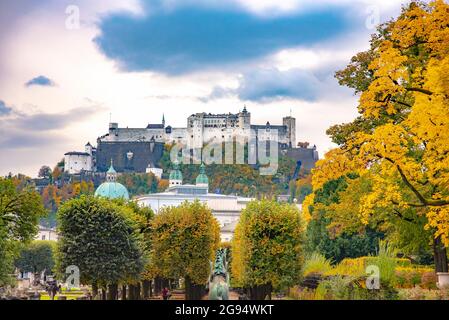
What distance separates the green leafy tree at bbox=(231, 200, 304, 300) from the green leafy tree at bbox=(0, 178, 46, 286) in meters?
10.6

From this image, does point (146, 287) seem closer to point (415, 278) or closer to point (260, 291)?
point (260, 291)

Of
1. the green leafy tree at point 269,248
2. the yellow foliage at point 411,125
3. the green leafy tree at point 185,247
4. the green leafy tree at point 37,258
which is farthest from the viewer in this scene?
the green leafy tree at point 37,258

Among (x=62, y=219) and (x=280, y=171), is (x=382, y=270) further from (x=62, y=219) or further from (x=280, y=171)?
(x=280, y=171)

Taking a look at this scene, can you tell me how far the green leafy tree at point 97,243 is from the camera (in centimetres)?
3984

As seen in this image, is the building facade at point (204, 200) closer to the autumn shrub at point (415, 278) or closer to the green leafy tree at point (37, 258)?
the green leafy tree at point (37, 258)

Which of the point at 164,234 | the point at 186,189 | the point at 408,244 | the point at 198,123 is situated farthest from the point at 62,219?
the point at 198,123

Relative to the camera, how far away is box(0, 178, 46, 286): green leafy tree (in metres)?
41.2

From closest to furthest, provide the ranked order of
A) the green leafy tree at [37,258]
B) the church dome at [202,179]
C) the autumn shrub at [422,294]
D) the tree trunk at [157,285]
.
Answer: the autumn shrub at [422,294], the tree trunk at [157,285], the green leafy tree at [37,258], the church dome at [202,179]

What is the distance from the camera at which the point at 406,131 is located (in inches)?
1217

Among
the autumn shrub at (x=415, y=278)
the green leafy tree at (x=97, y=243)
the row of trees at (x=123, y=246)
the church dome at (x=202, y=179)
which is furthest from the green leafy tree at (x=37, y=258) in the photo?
the church dome at (x=202, y=179)

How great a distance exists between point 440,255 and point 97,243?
15.5 meters

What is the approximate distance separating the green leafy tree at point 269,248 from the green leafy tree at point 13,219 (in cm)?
1062

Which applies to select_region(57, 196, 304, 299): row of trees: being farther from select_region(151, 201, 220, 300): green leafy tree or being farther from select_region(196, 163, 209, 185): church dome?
select_region(196, 163, 209, 185): church dome

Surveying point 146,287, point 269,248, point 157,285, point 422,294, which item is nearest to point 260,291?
point 269,248
